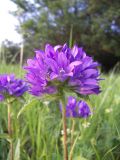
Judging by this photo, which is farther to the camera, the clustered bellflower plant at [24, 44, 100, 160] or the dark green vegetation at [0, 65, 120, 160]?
the dark green vegetation at [0, 65, 120, 160]

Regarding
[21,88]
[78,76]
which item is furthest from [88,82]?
[21,88]

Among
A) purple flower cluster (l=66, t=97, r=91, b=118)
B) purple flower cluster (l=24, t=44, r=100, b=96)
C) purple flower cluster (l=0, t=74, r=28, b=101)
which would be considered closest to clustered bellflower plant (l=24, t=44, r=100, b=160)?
purple flower cluster (l=24, t=44, r=100, b=96)

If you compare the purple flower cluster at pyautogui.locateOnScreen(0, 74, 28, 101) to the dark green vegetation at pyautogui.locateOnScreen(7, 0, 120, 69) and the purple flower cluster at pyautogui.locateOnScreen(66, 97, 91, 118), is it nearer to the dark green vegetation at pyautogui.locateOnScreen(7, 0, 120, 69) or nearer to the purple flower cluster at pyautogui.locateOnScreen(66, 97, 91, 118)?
the purple flower cluster at pyautogui.locateOnScreen(66, 97, 91, 118)

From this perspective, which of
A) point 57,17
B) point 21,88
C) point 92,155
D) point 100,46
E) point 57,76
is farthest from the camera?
point 57,17

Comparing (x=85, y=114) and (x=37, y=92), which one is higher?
(x=37, y=92)

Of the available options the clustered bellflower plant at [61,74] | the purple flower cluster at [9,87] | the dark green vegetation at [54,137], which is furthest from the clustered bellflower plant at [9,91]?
the clustered bellflower plant at [61,74]

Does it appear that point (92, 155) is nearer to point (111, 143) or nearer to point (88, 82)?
point (111, 143)
